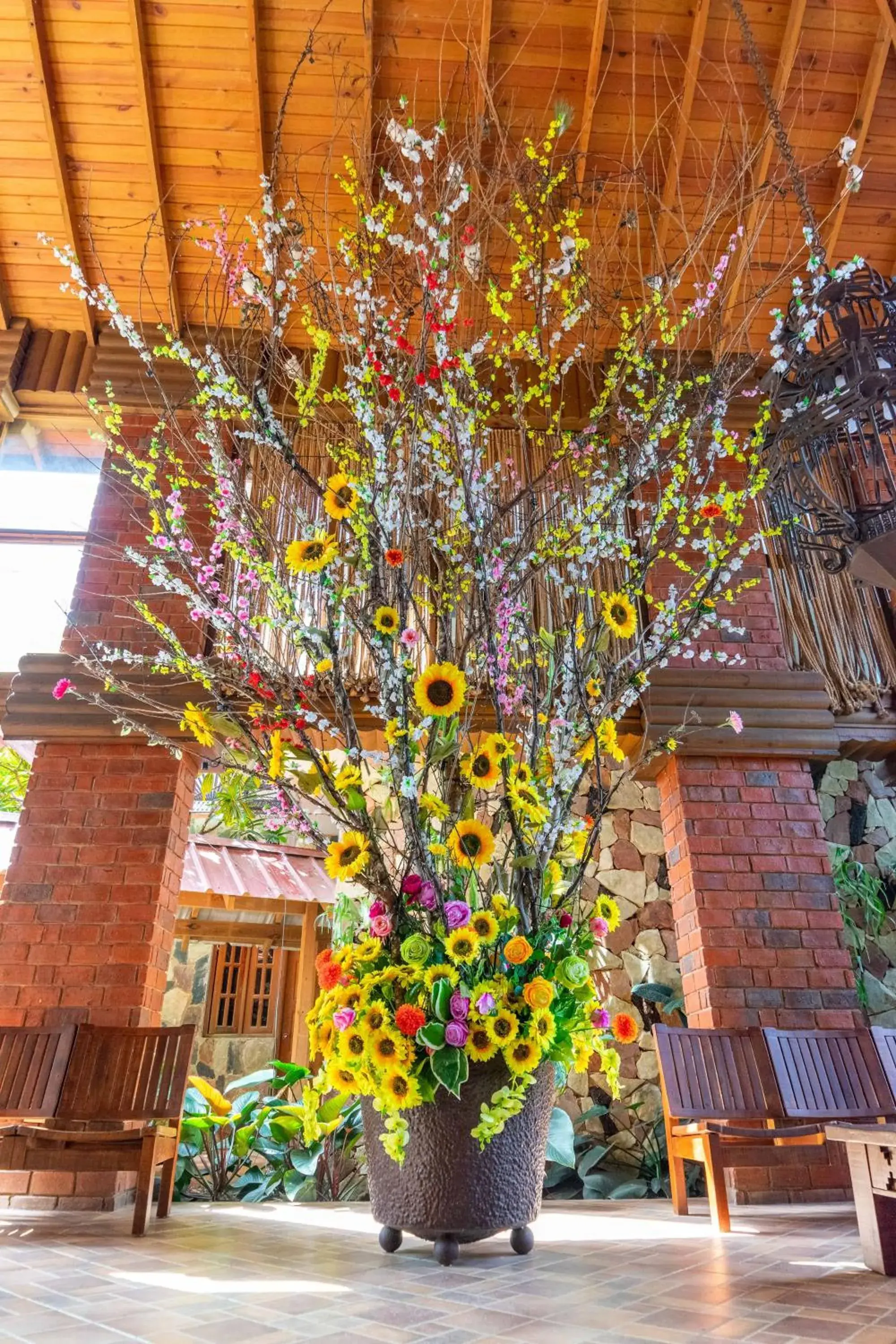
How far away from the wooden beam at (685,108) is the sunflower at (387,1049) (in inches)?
146

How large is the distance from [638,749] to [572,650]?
2.48 metres

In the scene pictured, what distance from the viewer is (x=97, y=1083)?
130 inches

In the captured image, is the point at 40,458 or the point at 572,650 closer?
the point at 572,650

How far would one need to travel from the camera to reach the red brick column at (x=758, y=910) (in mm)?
3633

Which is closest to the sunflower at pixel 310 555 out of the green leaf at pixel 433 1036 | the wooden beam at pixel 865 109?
the green leaf at pixel 433 1036

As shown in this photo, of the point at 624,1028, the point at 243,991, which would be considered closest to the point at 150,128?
the point at 624,1028

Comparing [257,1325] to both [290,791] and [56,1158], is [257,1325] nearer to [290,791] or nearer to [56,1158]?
[290,791]

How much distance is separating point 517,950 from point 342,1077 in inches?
21.2

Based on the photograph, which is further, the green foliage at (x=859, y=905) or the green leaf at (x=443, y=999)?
the green foliage at (x=859, y=905)

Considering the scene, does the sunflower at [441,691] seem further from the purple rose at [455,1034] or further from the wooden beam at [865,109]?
the wooden beam at [865,109]

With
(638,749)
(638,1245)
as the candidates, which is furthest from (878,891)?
(638,1245)

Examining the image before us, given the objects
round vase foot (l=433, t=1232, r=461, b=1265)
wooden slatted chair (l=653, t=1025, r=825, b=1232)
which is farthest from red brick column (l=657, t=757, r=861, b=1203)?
round vase foot (l=433, t=1232, r=461, b=1265)

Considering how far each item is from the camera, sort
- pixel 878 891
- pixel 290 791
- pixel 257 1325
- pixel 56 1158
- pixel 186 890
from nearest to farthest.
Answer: pixel 257 1325 → pixel 290 791 → pixel 56 1158 → pixel 878 891 → pixel 186 890

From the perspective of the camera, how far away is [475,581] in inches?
83.3
